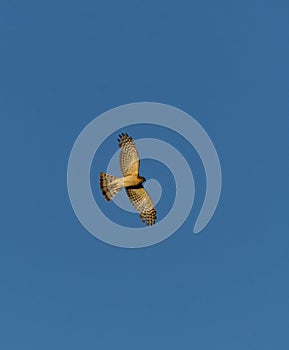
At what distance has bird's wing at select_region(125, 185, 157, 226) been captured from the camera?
→ 1678 cm

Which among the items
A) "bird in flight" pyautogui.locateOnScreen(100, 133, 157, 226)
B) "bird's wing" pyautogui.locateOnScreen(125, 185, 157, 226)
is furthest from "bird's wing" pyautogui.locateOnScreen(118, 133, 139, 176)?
"bird's wing" pyautogui.locateOnScreen(125, 185, 157, 226)

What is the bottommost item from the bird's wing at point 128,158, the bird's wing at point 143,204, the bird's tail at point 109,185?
the bird's wing at point 143,204

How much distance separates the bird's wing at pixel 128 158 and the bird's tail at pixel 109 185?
0.79 feet

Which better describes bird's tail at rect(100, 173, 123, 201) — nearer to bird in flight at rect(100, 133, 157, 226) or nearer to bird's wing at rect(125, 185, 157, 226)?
bird in flight at rect(100, 133, 157, 226)

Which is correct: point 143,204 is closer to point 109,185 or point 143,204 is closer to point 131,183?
point 131,183

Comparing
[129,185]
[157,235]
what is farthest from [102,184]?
[157,235]

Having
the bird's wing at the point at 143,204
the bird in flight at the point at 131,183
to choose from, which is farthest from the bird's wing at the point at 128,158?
the bird's wing at the point at 143,204

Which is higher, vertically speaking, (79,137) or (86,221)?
(79,137)

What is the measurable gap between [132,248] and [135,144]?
7.74 feet

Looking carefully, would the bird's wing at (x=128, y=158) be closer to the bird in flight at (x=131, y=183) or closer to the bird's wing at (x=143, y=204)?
the bird in flight at (x=131, y=183)

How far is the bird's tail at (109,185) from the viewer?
1681cm

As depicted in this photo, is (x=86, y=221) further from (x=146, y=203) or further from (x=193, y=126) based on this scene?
(x=193, y=126)

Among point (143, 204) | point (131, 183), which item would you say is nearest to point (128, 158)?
point (131, 183)

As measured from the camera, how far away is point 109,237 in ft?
55.0
